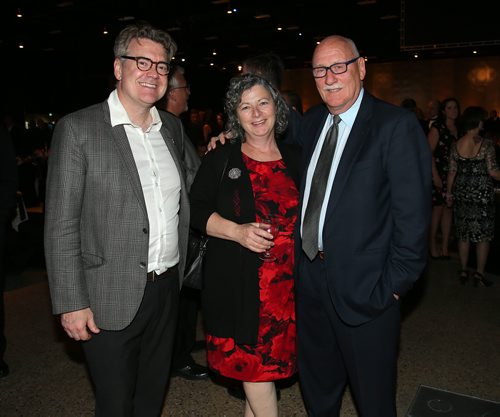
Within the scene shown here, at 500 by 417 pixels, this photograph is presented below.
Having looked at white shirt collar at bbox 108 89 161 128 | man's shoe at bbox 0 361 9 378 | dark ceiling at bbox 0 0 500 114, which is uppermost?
dark ceiling at bbox 0 0 500 114

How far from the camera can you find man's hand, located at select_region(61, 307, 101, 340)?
78.3 inches

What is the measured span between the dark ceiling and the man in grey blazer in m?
5.61

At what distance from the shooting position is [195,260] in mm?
2738

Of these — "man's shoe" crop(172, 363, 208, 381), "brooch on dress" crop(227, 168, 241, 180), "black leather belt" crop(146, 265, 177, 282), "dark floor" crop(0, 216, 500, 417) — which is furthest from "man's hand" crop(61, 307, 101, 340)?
"man's shoe" crop(172, 363, 208, 381)

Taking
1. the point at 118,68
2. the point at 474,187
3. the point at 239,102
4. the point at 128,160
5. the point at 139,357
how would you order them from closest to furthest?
1. the point at 128,160
2. the point at 118,68
3. the point at 139,357
4. the point at 239,102
5. the point at 474,187

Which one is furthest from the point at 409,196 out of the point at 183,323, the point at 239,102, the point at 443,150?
the point at 443,150

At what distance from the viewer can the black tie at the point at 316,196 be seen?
7.30 ft

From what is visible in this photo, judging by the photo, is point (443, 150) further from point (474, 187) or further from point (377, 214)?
point (377, 214)

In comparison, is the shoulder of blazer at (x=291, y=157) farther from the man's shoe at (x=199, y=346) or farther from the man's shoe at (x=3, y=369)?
the man's shoe at (x=3, y=369)

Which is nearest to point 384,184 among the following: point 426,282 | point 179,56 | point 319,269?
point 319,269

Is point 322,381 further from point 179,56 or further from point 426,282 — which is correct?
point 179,56

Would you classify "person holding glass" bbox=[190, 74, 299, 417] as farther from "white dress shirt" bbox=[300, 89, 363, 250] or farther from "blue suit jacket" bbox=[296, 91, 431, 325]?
"blue suit jacket" bbox=[296, 91, 431, 325]

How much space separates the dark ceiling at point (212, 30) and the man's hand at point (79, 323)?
6.23 metres

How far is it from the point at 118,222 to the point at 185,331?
168cm
